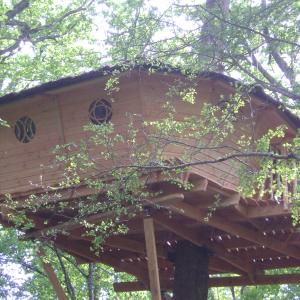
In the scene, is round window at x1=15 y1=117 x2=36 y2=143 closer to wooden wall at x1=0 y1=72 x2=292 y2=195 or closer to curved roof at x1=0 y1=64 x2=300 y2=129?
wooden wall at x1=0 y1=72 x2=292 y2=195

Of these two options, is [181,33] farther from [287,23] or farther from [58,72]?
[58,72]

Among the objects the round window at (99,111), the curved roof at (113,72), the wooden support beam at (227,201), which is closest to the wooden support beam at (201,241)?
the wooden support beam at (227,201)

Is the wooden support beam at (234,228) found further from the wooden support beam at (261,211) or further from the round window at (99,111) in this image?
the round window at (99,111)

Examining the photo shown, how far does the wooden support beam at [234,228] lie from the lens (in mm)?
7486

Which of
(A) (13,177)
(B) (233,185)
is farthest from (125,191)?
(A) (13,177)

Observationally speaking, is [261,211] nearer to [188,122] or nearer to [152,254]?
[152,254]

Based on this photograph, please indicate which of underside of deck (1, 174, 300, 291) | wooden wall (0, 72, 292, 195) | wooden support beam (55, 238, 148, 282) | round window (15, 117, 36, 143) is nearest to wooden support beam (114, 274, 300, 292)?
underside of deck (1, 174, 300, 291)

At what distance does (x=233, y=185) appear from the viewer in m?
7.81

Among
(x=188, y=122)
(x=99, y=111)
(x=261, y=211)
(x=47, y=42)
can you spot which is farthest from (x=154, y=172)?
(x=47, y=42)

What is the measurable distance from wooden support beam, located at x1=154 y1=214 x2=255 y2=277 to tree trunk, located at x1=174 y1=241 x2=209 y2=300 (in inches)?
6.6

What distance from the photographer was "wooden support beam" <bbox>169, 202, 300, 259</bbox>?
7.49 meters

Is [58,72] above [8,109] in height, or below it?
above

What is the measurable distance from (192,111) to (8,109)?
2740 millimetres

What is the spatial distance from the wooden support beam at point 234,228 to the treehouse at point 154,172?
15mm
